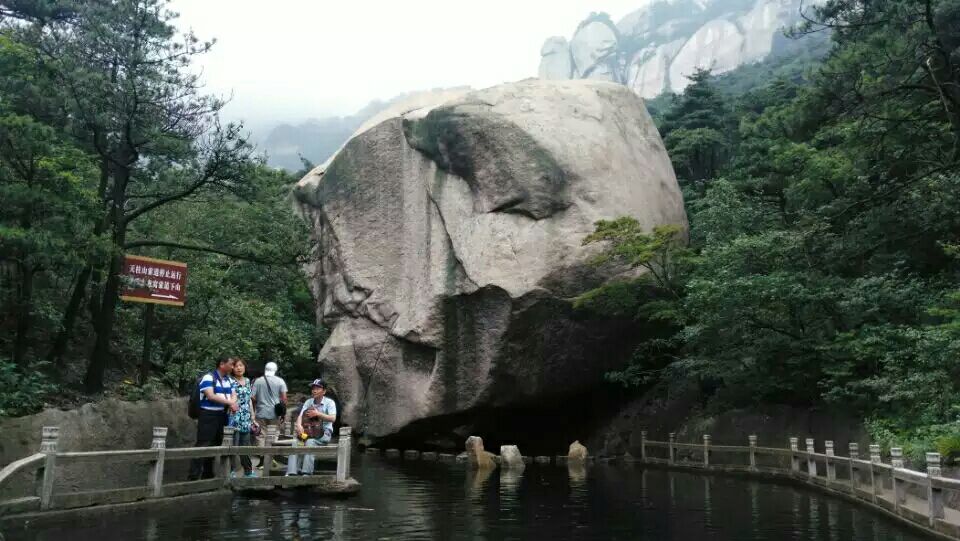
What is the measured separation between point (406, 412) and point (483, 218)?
6.70 metres

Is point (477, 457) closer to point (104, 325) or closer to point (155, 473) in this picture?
point (104, 325)

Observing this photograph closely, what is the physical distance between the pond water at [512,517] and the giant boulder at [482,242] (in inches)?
369

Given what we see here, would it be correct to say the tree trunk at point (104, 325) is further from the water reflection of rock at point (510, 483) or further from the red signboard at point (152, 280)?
the water reflection of rock at point (510, 483)

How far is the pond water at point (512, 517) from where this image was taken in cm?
773

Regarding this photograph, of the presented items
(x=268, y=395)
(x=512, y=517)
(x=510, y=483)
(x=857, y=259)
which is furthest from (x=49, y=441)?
(x=857, y=259)

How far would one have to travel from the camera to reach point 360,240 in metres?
27.4

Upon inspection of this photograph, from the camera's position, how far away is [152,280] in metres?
15.2

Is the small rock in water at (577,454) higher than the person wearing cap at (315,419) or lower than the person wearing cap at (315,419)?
lower

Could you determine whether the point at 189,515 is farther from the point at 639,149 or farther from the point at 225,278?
the point at 639,149

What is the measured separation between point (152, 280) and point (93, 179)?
18.3 ft

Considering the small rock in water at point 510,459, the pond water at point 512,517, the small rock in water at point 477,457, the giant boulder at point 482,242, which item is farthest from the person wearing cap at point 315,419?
the giant boulder at point 482,242

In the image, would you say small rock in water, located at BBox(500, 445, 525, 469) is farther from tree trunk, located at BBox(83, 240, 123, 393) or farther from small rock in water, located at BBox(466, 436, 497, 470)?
tree trunk, located at BBox(83, 240, 123, 393)

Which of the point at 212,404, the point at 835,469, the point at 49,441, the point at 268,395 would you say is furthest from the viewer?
the point at 835,469

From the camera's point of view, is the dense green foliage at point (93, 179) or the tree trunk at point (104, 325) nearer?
the dense green foliage at point (93, 179)
